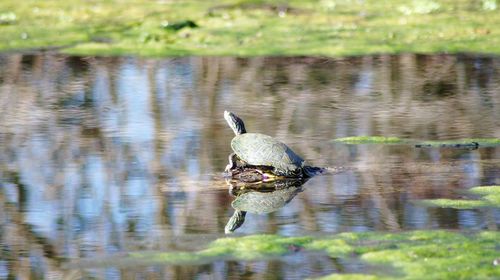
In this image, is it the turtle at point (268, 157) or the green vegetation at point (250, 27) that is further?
the green vegetation at point (250, 27)

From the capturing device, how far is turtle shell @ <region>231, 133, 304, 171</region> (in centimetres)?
1140

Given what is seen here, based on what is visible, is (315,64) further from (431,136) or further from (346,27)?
(431,136)

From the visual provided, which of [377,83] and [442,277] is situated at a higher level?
[442,277]

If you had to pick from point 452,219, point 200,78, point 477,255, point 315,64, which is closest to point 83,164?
point 452,219

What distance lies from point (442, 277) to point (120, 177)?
4726mm

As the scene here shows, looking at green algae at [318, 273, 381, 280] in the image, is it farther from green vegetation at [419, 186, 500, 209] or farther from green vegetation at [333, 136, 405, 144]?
green vegetation at [333, 136, 405, 144]

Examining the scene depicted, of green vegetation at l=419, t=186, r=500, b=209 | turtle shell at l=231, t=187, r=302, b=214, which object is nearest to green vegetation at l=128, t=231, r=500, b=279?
green vegetation at l=419, t=186, r=500, b=209

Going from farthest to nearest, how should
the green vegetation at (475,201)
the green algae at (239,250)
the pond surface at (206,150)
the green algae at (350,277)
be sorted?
the green vegetation at (475,201) < the pond surface at (206,150) < the green algae at (239,250) < the green algae at (350,277)

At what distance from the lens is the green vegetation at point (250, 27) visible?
72.6ft

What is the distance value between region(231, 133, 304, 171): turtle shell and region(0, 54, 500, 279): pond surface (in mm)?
337

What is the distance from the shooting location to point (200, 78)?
754 inches

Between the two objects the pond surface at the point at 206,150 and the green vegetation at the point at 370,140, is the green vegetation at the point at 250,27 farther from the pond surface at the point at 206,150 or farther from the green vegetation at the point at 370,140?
the green vegetation at the point at 370,140

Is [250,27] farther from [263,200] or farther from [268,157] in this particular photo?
[263,200]

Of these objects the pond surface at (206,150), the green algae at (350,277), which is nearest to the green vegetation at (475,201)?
the pond surface at (206,150)
